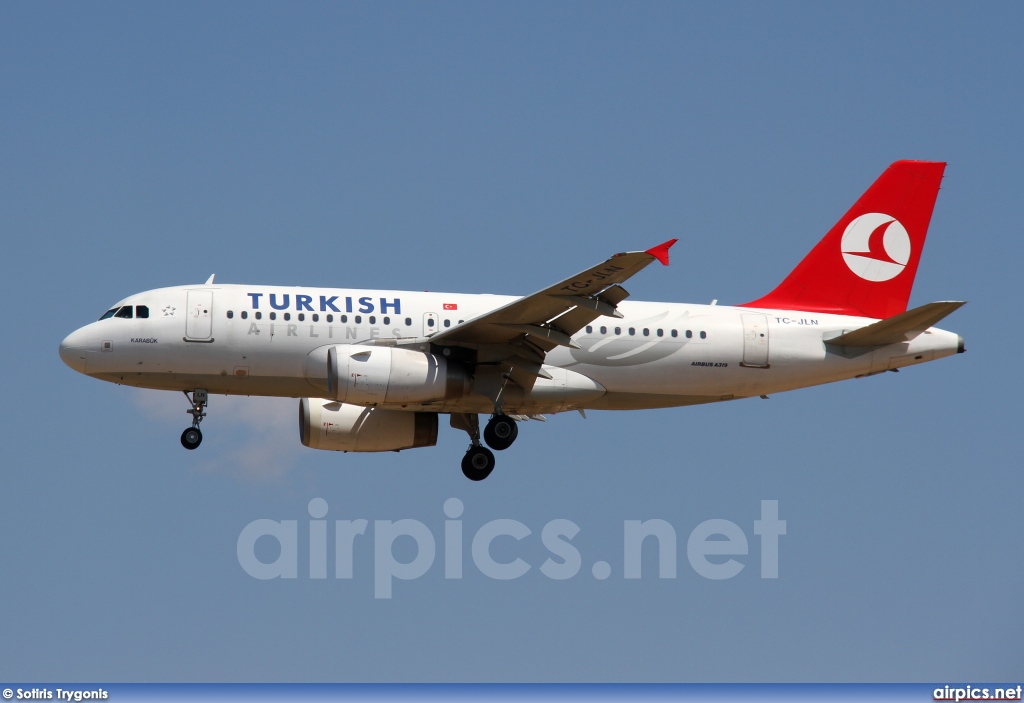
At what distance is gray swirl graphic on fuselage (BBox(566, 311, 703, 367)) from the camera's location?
3653 centimetres

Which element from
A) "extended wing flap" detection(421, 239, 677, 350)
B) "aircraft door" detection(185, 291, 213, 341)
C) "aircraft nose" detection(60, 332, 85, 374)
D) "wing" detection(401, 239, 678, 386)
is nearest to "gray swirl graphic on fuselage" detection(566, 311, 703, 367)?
"wing" detection(401, 239, 678, 386)

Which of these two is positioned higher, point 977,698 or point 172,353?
point 172,353

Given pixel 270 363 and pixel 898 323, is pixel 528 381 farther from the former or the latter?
pixel 898 323

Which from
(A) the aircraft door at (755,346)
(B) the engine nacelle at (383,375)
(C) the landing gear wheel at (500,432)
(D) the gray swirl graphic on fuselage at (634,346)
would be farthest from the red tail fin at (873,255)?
(B) the engine nacelle at (383,375)

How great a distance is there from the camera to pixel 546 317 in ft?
113

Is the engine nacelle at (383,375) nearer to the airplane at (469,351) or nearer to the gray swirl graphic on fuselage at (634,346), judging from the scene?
the airplane at (469,351)

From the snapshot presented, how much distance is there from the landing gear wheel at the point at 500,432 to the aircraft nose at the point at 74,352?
372 inches

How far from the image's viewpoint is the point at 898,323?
1444 inches

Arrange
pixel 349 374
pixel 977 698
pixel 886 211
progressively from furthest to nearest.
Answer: pixel 886 211
pixel 349 374
pixel 977 698

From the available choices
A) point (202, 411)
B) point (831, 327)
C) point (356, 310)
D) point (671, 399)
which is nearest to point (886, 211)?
point (831, 327)

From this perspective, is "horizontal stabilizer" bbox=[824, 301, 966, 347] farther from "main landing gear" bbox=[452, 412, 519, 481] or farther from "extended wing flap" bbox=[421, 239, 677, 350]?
"main landing gear" bbox=[452, 412, 519, 481]

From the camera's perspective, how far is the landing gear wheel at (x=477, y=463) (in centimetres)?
3691

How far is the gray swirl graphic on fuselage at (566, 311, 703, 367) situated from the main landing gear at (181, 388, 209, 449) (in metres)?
8.62

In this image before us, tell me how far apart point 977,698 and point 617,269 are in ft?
36.2
